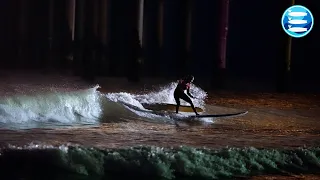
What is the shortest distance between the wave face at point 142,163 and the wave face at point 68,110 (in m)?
3.64

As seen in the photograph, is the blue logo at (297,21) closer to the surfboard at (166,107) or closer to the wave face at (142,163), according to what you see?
the surfboard at (166,107)

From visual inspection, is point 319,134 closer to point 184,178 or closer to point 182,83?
point 182,83

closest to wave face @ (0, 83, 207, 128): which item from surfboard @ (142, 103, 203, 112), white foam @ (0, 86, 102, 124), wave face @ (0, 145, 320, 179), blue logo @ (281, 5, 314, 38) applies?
white foam @ (0, 86, 102, 124)

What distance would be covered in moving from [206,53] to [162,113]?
13.7m

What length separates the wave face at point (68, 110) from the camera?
13.9 m

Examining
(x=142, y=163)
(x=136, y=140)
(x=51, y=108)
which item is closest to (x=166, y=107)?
(x=51, y=108)

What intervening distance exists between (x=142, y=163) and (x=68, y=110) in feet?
18.7

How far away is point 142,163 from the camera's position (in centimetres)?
957

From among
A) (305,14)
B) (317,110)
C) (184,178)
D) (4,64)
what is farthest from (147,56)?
(184,178)

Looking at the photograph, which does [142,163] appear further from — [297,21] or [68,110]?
[297,21]

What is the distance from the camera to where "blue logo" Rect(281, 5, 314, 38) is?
20891mm

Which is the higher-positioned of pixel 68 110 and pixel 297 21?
pixel 297 21

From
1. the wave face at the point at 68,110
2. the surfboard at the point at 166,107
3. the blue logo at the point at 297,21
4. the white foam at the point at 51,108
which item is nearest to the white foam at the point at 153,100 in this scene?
the wave face at the point at 68,110

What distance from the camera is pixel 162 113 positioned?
50.4 feet
